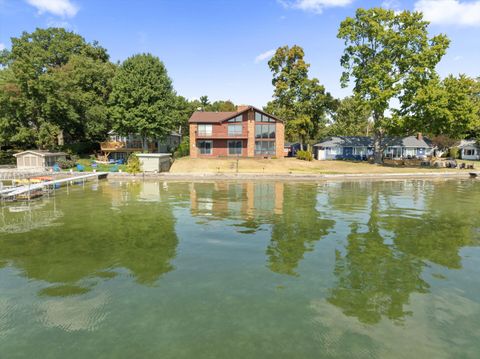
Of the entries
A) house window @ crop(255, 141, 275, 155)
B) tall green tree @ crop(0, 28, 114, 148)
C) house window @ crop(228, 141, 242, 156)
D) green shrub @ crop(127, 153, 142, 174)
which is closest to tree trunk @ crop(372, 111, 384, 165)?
house window @ crop(255, 141, 275, 155)

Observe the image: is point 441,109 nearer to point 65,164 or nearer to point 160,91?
point 160,91

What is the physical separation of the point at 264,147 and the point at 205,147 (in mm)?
10329

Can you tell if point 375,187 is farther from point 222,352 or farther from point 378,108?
point 222,352

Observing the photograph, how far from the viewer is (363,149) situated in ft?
217

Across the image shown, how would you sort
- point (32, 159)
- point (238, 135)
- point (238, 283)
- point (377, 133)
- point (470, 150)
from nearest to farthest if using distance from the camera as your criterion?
point (238, 283) < point (32, 159) < point (377, 133) < point (238, 135) < point (470, 150)

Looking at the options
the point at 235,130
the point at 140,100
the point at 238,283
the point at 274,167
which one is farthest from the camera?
the point at 235,130

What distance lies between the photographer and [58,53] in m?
66.1

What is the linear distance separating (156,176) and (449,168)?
150ft

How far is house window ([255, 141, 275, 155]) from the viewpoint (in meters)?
60.1

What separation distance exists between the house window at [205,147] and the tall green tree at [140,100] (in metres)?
6.12

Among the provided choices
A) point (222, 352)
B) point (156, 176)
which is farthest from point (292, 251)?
point (156, 176)

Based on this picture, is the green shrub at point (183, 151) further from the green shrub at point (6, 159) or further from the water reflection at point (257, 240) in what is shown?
the water reflection at point (257, 240)

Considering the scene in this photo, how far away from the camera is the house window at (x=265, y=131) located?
2351 inches

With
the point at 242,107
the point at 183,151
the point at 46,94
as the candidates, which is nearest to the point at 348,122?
the point at 242,107
